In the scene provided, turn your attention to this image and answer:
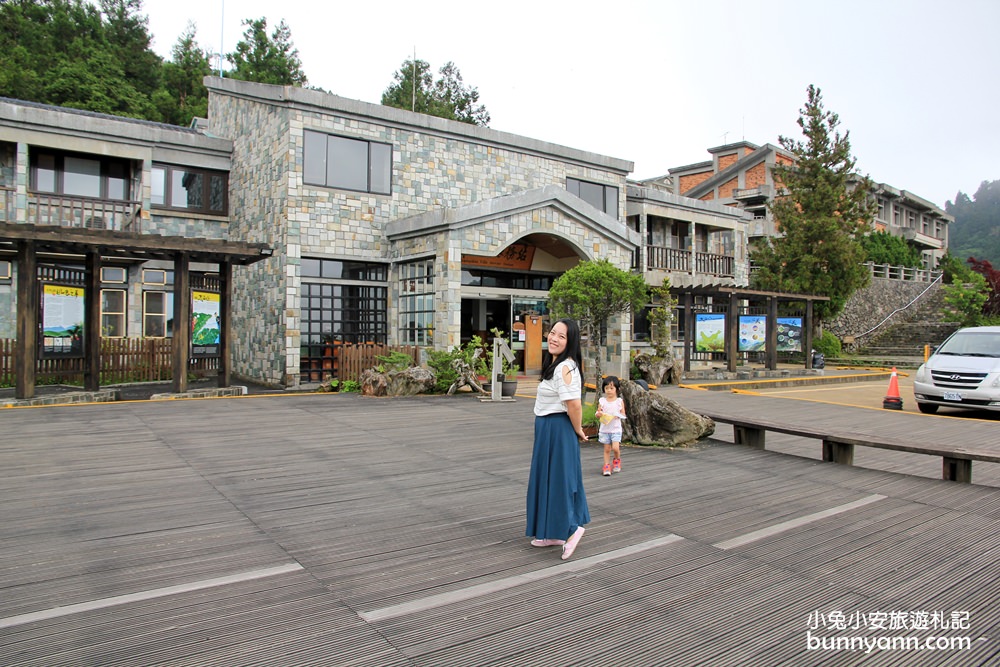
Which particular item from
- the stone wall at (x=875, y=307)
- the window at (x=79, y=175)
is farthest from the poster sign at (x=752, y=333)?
the window at (x=79, y=175)

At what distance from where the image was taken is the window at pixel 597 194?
21.4m

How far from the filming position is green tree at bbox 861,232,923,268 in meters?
38.8

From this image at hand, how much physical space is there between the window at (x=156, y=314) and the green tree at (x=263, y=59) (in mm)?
22962

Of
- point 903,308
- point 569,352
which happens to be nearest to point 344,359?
point 569,352

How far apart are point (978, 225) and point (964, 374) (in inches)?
3457

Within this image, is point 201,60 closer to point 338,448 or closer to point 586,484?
point 338,448

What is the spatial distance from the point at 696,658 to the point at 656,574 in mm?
1061

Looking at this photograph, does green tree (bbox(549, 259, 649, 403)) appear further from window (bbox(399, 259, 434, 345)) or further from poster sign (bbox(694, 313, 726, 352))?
poster sign (bbox(694, 313, 726, 352))

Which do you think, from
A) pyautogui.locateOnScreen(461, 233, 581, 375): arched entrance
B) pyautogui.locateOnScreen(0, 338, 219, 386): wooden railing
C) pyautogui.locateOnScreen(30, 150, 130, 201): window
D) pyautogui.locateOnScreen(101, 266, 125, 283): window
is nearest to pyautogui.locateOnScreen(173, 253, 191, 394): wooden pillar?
pyautogui.locateOnScreen(0, 338, 219, 386): wooden railing

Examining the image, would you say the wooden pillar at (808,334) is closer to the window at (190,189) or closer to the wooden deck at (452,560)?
the wooden deck at (452,560)

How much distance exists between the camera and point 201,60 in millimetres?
36219

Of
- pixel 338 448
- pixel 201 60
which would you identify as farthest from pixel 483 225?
pixel 201 60

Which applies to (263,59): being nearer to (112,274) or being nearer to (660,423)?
(112,274)

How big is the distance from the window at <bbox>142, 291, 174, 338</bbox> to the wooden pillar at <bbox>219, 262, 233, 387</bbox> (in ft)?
15.5
